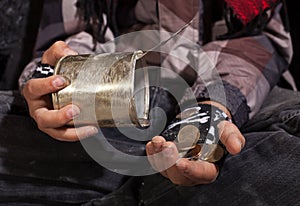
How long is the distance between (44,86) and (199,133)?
17 cm

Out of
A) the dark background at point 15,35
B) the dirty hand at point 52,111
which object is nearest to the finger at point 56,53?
the dirty hand at point 52,111

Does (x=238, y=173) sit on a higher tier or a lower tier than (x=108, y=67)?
lower

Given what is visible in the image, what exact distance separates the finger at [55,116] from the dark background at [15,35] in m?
0.30

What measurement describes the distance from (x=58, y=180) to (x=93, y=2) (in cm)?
27

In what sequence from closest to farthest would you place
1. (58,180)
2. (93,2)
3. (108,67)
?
(108,67) → (58,180) → (93,2)

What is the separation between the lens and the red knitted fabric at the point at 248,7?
712 mm

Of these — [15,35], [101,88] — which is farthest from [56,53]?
[15,35]

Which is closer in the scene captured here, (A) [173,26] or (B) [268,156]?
(B) [268,156]

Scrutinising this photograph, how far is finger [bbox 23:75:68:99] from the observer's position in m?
0.50

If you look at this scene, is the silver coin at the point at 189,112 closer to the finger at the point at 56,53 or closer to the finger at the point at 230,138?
the finger at the point at 230,138

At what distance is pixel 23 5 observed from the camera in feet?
2.67

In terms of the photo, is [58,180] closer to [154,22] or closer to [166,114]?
[166,114]

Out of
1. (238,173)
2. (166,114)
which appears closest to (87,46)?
(166,114)

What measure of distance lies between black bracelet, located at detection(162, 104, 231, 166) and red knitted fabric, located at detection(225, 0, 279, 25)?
0.19 m
